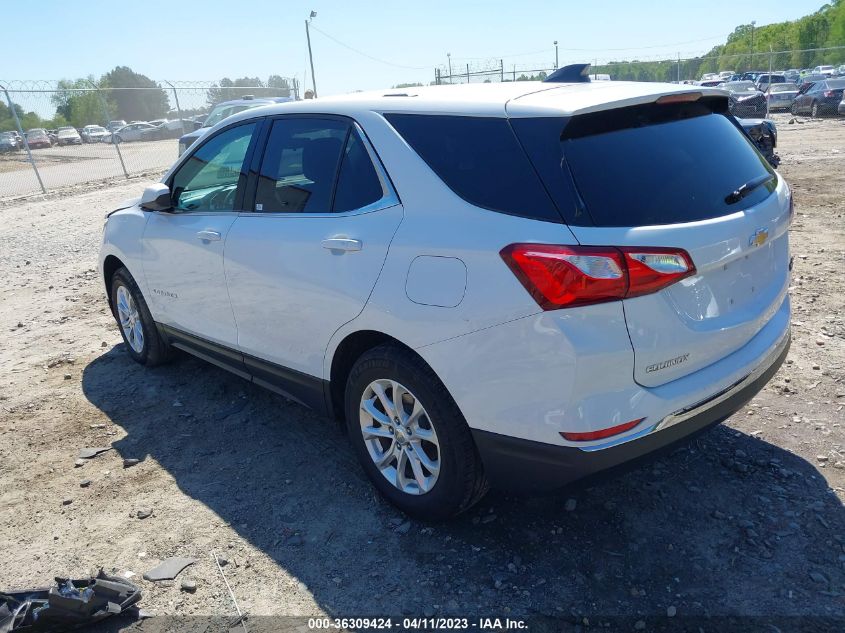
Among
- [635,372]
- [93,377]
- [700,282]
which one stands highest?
[700,282]

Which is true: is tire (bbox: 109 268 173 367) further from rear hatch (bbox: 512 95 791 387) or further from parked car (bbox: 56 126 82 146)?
parked car (bbox: 56 126 82 146)

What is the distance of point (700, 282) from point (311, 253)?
5.73 ft

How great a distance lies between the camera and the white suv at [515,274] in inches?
93.4

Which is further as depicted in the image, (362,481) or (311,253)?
(362,481)

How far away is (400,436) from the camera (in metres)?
3.05

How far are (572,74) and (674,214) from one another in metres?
1.18

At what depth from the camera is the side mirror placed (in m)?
4.35

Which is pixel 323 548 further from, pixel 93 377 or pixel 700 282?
pixel 93 377

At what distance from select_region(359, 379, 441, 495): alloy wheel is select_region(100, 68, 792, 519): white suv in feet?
0.03

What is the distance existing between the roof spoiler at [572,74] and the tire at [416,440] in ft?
5.12

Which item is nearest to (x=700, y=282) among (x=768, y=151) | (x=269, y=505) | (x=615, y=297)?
(x=615, y=297)

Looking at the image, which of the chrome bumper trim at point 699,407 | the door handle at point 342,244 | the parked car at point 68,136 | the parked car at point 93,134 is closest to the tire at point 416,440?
the door handle at point 342,244

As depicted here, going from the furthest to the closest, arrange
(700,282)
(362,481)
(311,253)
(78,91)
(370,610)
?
(78,91) < (362,481) < (311,253) < (370,610) < (700,282)

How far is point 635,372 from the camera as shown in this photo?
7.82ft
